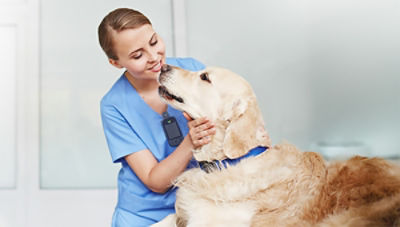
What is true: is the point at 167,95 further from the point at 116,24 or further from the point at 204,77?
the point at 116,24

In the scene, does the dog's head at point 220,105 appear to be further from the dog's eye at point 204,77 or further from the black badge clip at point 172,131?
the black badge clip at point 172,131

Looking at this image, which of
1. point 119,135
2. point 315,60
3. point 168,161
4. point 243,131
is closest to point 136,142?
point 119,135

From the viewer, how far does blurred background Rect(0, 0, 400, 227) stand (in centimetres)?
246

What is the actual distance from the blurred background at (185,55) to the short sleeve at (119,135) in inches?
52.1

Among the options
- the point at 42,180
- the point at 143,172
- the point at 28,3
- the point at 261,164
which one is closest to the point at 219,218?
the point at 261,164

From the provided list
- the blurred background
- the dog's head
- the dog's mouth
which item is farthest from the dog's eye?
the blurred background

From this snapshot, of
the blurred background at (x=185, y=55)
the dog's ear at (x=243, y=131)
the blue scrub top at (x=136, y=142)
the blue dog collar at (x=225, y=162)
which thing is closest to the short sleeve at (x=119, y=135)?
the blue scrub top at (x=136, y=142)

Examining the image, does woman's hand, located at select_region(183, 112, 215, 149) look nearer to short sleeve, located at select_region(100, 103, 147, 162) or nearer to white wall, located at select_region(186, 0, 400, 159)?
short sleeve, located at select_region(100, 103, 147, 162)

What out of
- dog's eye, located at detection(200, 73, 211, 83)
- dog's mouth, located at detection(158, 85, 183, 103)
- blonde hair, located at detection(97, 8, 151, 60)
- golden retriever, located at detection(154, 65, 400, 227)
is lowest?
golden retriever, located at detection(154, 65, 400, 227)

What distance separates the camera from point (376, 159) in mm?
1062

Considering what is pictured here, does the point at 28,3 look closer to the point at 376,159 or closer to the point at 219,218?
the point at 219,218

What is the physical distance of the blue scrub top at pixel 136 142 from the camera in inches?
54.1

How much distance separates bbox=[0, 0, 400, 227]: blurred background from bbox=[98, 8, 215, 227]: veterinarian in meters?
1.26

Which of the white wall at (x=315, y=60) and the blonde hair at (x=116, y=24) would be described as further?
the white wall at (x=315, y=60)
